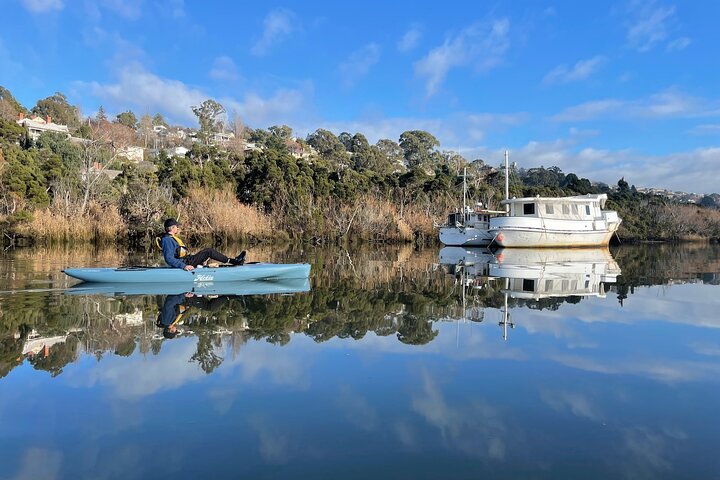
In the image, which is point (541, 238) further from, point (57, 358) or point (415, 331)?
point (57, 358)

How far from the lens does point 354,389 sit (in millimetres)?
4559

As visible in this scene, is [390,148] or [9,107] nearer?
[9,107]

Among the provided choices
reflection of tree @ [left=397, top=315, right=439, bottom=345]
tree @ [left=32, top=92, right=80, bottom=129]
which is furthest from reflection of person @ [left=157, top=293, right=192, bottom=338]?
tree @ [left=32, top=92, right=80, bottom=129]

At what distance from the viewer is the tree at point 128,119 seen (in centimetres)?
8838

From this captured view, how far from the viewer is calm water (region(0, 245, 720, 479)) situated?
324 cm

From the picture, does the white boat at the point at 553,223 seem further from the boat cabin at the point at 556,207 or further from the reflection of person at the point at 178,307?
the reflection of person at the point at 178,307

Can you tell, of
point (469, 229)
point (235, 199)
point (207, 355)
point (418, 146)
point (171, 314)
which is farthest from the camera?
point (418, 146)

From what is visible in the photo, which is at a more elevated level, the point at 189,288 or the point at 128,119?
the point at 128,119

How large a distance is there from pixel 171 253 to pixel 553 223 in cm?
2176

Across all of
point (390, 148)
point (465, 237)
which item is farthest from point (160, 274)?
point (390, 148)

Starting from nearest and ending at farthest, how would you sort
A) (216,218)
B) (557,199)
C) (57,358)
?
(57,358) < (216,218) < (557,199)

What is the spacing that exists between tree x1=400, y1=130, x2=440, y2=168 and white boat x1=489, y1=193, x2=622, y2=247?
149 ft

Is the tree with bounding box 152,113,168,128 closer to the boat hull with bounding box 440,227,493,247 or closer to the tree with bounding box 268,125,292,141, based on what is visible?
the tree with bounding box 268,125,292,141

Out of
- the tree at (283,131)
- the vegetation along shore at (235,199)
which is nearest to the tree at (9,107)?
Result: the vegetation along shore at (235,199)
